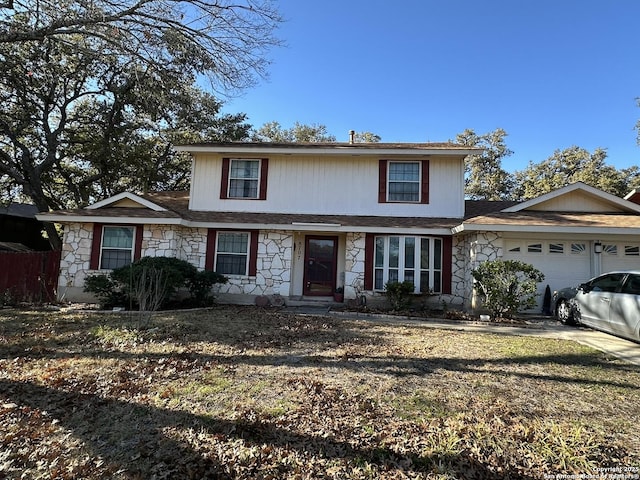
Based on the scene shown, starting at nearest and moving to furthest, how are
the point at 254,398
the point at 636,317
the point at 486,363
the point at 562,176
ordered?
1. the point at 254,398
2. the point at 486,363
3. the point at 636,317
4. the point at 562,176

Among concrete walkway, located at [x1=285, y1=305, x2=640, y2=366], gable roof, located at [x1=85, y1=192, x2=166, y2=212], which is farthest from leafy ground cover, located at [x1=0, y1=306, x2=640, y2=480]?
gable roof, located at [x1=85, y1=192, x2=166, y2=212]

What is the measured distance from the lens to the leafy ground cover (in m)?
3.00

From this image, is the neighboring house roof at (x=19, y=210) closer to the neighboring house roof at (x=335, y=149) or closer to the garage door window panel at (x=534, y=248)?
the neighboring house roof at (x=335, y=149)

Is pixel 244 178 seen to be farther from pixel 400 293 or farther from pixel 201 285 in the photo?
pixel 400 293

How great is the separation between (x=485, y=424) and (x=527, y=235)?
27.8ft

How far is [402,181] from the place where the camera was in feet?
40.7

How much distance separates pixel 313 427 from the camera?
3523mm

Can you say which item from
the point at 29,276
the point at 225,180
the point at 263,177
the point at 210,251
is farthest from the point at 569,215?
the point at 29,276

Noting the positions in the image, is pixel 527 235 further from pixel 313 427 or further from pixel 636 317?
pixel 313 427

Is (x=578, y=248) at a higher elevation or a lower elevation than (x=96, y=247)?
higher

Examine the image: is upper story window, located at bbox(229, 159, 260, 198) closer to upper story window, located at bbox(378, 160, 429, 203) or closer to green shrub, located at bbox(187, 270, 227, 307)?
green shrub, located at bbox(187, 270, 227, 307)

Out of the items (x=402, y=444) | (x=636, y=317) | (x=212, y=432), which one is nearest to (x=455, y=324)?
(x=636, y=317)

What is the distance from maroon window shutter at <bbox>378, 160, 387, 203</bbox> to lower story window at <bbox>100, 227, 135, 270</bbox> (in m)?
8.45

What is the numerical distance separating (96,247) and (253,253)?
5187 millimetres
